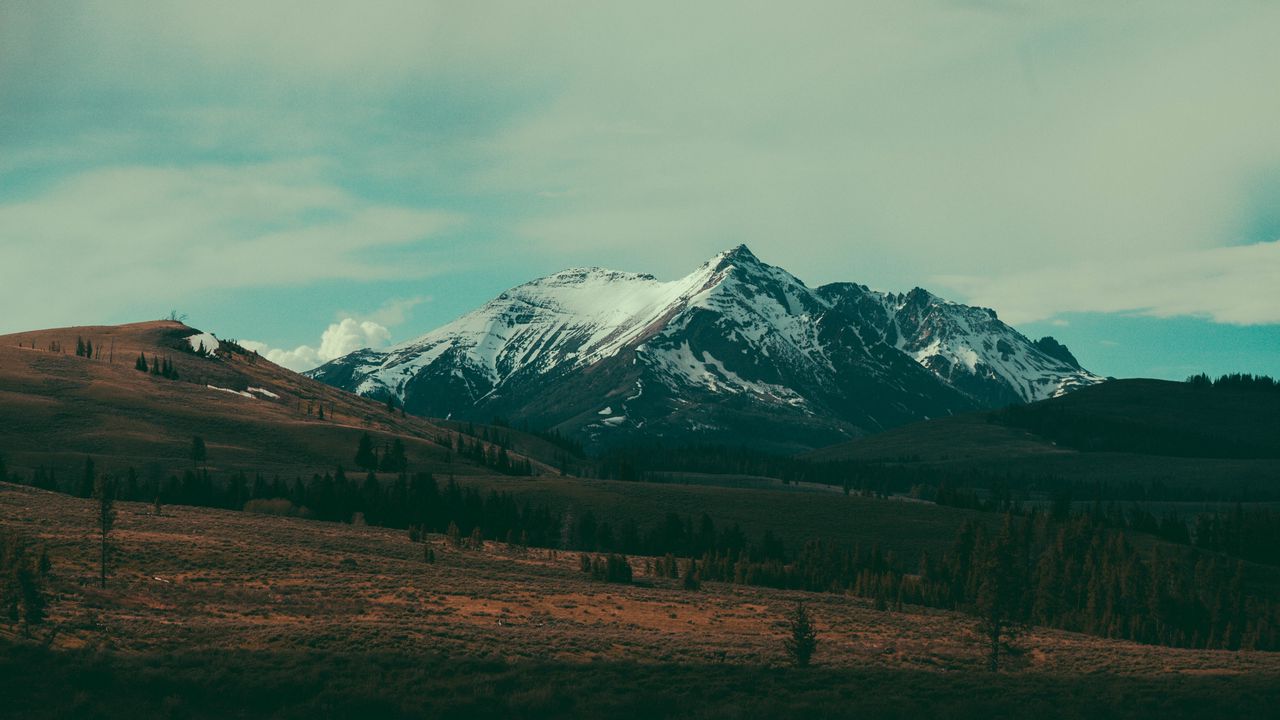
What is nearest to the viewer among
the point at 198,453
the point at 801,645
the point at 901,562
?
the point at 801,645

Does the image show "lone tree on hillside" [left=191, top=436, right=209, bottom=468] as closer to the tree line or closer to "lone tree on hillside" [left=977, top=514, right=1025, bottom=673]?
the tree line

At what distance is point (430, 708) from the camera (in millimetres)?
38688

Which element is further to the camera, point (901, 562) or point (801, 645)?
point (901, 562)

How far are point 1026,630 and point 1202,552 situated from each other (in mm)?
115559

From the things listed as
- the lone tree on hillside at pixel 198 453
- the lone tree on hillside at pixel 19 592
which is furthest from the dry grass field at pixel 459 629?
the lone tree on hillside at pixel 198 453

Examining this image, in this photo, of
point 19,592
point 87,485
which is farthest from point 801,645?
point 87,485

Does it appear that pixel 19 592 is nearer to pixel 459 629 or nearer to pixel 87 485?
pixel 459 629

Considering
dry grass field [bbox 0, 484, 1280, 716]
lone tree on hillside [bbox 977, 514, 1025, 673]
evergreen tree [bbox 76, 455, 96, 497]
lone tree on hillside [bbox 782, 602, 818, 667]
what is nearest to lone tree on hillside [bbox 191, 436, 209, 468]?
evergreen tree [bbox 76, 455, 96, 497]

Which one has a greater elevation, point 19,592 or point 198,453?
point 198,453

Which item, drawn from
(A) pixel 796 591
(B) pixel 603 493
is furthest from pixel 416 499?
(A) pixel 796 591

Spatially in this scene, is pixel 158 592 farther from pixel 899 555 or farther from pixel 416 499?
pixel 899 555

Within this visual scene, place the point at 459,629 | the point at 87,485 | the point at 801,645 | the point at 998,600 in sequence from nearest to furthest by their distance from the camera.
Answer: the point at 801,645
the point at 459,629
the point at 998,600
the point at 87,485

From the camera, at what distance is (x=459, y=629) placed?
2314 inches

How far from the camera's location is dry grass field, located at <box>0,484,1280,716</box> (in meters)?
43.4
